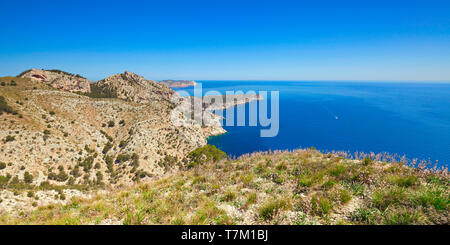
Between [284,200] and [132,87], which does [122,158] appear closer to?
[284,200]

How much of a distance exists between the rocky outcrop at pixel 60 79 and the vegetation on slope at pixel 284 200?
104479 millimetres

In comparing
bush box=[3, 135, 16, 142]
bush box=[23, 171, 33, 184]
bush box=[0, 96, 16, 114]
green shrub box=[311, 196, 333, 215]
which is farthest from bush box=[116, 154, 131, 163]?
green shrub box=[311, 196, 333, 215]

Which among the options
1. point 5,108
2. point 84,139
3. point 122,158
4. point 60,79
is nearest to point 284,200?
point 122,158

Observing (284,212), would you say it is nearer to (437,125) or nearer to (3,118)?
(3,118)

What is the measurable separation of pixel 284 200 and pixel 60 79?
11594cm

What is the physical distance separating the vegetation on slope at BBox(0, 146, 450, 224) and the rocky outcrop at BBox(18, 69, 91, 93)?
104 metres

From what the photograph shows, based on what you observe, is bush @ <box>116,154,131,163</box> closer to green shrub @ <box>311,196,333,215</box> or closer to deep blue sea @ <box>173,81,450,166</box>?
deep blue sea @ <box>173,81,450,166</box>

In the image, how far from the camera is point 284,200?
4.89 metres

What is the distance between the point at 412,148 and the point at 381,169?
91.5 metres

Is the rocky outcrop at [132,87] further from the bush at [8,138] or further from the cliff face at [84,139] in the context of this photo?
the bush at [8,138]

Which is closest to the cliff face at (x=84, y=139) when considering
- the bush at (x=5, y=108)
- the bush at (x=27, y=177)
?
the bush at (x=27, y=177)

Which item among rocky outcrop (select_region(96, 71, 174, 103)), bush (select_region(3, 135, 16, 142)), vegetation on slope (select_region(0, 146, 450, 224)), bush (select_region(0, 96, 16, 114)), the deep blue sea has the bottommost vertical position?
the deep blue sea

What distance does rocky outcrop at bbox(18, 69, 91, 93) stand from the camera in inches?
3028

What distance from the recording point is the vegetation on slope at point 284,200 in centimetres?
423
